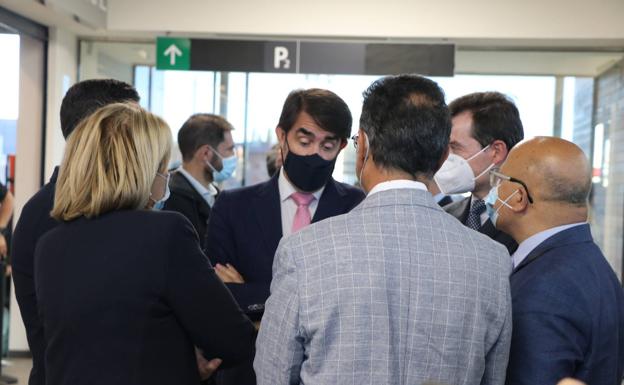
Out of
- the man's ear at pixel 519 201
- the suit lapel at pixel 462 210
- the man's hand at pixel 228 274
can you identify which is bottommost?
the man's hand at pixel 228 274

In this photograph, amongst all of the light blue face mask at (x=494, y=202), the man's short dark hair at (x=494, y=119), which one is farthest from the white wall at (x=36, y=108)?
the light blue face mask at (x=494, y=202)

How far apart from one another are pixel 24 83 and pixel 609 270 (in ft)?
16.2

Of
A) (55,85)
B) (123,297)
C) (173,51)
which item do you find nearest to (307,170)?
(123,297)

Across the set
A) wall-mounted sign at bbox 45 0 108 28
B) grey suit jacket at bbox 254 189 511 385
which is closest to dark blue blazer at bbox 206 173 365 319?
grey suit jacket at bbox 254 189 511 385

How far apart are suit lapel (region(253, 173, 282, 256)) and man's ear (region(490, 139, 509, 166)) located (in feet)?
2.67

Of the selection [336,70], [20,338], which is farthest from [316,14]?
[20,338]

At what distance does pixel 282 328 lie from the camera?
148cm

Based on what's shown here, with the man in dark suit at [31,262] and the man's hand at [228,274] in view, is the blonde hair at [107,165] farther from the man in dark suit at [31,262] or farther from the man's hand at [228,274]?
the man's hand at [228,274]

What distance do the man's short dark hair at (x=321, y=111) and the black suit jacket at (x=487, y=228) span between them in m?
0.53

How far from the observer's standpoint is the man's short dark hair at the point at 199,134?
13.0 ft

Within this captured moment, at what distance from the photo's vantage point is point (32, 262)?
1.96 m

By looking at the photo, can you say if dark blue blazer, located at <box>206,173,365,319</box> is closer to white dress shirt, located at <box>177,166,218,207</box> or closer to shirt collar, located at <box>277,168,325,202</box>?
shirt collar, located at <box>277,168,325,202</box>

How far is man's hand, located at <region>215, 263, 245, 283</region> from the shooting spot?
228cm

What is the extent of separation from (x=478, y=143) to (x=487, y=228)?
0.34m
